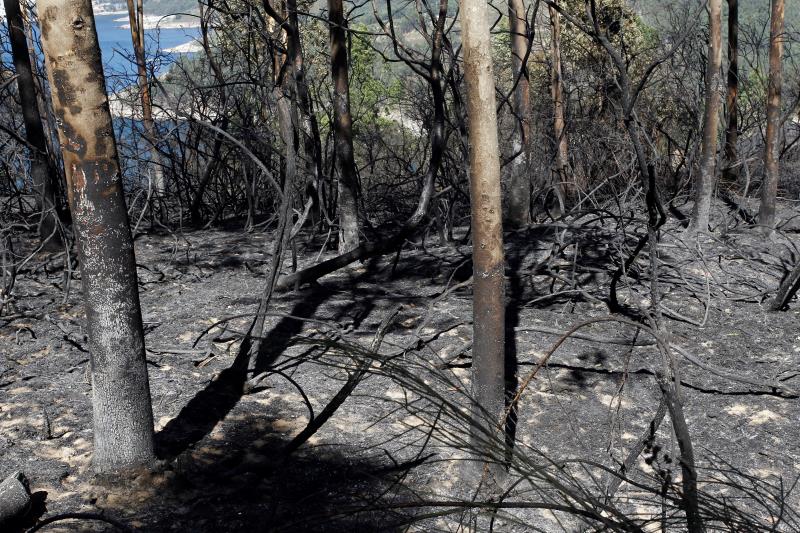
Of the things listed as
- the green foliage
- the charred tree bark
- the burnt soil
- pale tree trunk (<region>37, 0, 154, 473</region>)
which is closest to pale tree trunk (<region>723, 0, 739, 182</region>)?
the burnt soil

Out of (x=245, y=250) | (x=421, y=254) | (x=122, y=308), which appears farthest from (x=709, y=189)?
(x=122, y=308)

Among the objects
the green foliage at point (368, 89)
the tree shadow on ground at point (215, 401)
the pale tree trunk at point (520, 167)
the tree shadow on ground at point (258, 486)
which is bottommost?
the tree shadow on ground at point (258, 486)

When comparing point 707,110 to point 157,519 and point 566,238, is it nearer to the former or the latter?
point 566,238

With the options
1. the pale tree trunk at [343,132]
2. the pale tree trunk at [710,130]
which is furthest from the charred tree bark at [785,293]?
the pale tree trunk at [343,132]

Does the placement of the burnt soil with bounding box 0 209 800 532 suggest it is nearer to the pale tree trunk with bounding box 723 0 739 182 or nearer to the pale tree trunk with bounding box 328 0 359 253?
the pale tree trunk with bounding box 328 0 359 253

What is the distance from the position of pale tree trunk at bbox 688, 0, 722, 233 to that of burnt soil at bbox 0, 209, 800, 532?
89 cm

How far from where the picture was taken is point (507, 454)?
59.2 inches

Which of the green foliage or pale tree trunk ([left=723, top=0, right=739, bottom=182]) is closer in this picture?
the green foliage

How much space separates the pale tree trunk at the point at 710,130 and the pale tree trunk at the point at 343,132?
3.99 metres

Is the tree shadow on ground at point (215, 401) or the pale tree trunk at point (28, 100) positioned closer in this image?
the tree shadow on ground at point (215, 401)

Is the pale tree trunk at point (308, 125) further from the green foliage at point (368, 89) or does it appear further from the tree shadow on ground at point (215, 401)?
the tree shadow on ground at point (215, 401)

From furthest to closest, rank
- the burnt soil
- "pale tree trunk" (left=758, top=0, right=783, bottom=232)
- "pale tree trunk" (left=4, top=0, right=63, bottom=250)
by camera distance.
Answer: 1. "pale tree trunk" (left=758, top=0, right=783, bottom=232)
2. "pale tree trunk" (left=4, top=0, right=63, bottom=250)
3. the burnt soil

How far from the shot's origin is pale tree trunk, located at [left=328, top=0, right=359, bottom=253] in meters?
7.30

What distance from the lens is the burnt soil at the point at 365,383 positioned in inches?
→ 137
